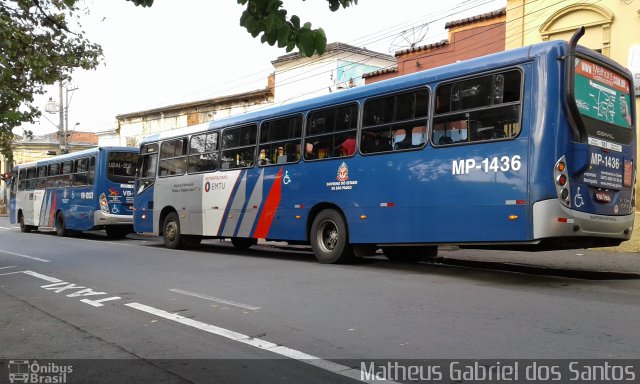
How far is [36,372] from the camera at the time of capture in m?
4.34

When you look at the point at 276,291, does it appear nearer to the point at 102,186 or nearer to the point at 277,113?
the point at 277,113

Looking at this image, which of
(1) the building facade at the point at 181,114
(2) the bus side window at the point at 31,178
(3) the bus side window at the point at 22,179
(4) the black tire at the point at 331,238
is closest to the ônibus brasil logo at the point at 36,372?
(4) the black tire at the point at 331,238

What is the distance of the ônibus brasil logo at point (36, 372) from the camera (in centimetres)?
418

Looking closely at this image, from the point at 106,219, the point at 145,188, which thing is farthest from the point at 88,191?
the point at 145,188

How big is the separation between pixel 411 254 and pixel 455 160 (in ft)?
11.0

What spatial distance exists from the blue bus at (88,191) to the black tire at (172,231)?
4534mm

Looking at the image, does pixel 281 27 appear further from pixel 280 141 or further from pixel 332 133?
pixel 280 141

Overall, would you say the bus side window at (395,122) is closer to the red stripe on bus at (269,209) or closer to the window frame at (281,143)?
the window frame at (281,143)

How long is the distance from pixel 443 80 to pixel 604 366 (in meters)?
5.24

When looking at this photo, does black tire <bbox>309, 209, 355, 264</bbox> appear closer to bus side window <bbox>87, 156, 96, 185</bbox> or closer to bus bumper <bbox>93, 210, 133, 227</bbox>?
bus bumper <bbox>93, 210, 133, 227</bbox>

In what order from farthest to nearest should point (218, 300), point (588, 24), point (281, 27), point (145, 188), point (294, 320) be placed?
1. point (145, 188)
2. point (588, 24)
3. point (218, 300)
4. point (294, 320)
5. point (281, 27)

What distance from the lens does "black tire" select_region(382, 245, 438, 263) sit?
1094 centimetres

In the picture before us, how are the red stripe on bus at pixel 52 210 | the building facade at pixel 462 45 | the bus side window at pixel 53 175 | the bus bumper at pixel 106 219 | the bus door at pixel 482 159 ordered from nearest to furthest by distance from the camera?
the bus door at pixel 482 159
the building facade at pixel 462 45
the bus bumper at pixel 106 219
the bus side window at pixel 53 175
the red stripe on bus at pixel 52 210

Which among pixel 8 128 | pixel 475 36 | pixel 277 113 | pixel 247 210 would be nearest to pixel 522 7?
pixel 475 36
